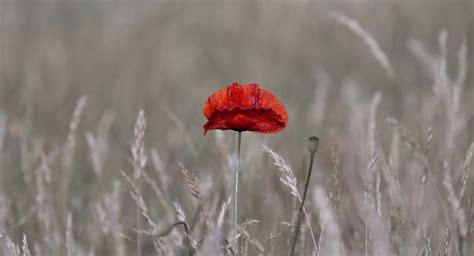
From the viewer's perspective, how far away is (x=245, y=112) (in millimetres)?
1298

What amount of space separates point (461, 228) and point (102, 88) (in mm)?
3073

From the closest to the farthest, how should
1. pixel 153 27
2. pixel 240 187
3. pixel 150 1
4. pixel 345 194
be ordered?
1. pixel 240 187
2. pixel 345 194
3. pixel 153 27
4. pixel 150 1

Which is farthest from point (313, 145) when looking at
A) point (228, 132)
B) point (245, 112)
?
point (228, 132)

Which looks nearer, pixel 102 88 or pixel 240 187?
pixel 240 187

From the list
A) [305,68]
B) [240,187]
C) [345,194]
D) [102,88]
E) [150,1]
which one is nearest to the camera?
[240,187]

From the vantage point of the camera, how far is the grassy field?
1504mm

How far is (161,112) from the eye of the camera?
3725mm

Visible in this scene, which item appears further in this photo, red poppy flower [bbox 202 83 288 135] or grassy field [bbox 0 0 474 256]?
grassy field [bbox 0 0 474 256]

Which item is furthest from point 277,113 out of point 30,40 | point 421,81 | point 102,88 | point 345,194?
point 30,40

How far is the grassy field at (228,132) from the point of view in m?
1.50

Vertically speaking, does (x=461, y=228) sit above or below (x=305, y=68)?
below

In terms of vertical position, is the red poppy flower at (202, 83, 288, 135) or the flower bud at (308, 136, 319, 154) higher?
the red poppy flower at (202, 83, 288, 135)

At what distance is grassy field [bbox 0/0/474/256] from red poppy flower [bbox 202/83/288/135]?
7cm

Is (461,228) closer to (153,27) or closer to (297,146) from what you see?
(297,146)
